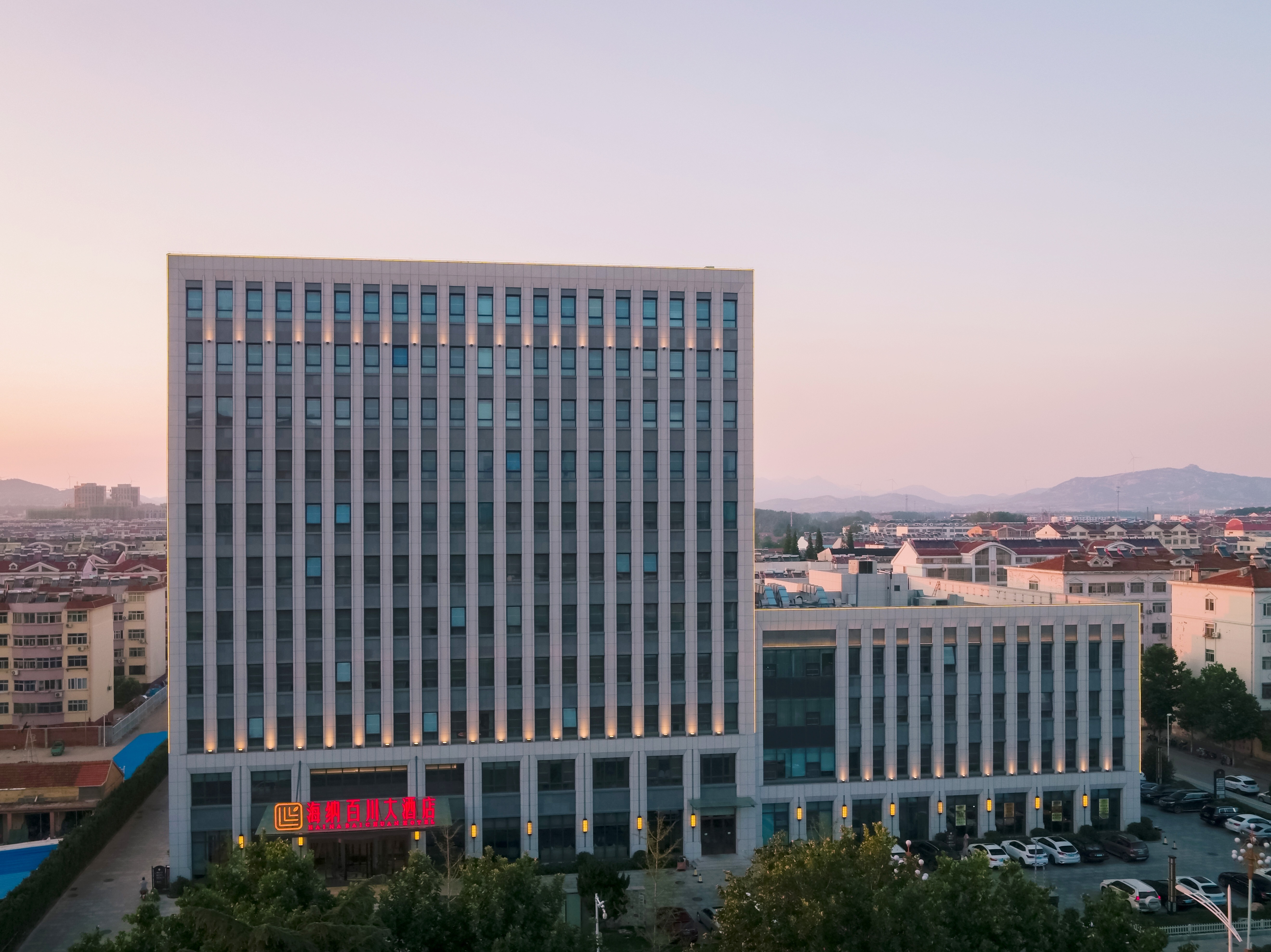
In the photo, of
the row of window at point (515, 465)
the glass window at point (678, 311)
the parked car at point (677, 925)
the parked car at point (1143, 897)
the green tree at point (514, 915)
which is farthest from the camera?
the glass window at point (678, 311)

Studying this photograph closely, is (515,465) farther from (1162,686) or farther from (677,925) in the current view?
(1162,686)

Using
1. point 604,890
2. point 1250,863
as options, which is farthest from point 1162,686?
point 604,890

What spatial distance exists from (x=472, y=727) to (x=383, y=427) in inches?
703

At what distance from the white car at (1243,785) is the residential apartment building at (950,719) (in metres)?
17.0

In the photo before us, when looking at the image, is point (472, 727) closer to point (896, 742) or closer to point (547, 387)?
point (547, 387)

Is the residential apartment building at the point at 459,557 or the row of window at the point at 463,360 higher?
the row of window at the point at 463,360

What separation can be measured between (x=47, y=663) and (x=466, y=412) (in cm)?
6240

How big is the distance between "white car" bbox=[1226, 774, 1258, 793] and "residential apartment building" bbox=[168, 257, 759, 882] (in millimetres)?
40458

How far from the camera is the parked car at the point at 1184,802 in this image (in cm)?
6700

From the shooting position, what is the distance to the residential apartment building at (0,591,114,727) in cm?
9225

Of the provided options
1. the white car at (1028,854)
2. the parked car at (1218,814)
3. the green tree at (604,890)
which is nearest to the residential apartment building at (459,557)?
the green tree at (604,890)

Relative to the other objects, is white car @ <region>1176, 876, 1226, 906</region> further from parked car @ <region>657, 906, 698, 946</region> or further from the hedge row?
the hedge row

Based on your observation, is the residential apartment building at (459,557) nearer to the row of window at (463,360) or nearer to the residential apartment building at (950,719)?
the row of window at (463,360)

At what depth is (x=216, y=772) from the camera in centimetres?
5362
